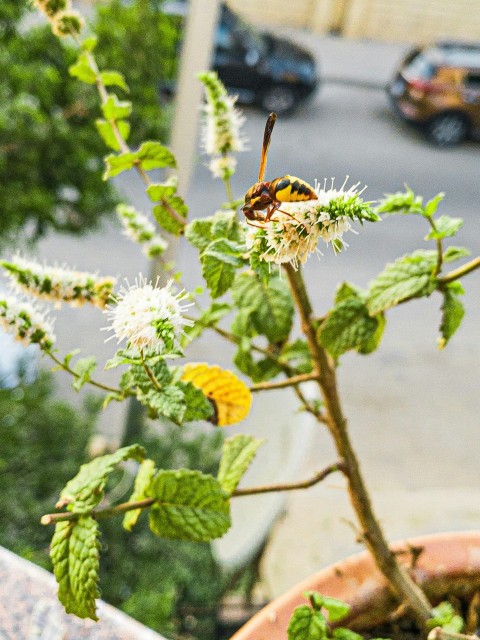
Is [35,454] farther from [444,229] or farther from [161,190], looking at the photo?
[444,229]

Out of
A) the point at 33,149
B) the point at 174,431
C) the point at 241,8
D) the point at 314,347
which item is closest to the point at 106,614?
the point at 314,347

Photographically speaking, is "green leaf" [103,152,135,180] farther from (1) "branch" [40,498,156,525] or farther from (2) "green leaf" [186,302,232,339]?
(1) "branch" [40,498,156,525]

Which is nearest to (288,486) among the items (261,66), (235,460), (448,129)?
(235,460)

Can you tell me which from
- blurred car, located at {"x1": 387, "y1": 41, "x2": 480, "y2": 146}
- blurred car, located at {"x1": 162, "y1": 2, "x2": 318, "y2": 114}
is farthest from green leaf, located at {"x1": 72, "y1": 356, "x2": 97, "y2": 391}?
blurred car, located at {"x1": 387, "y1": 41, "x2": 480, "y2": 146}

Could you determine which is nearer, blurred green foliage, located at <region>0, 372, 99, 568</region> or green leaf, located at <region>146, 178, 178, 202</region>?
green leaf, located at <region>146, 178, 178, 202</region>

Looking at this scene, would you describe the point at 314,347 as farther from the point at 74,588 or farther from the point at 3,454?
the point at 3,454

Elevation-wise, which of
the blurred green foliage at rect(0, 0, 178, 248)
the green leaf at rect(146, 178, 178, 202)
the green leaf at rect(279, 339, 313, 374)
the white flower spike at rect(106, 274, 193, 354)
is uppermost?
the blurred green foliage at rect(0, 0, 178, 248)

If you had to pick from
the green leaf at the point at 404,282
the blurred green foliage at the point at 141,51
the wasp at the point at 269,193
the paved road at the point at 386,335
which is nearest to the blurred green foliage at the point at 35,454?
the paved road at the point at 386,335
